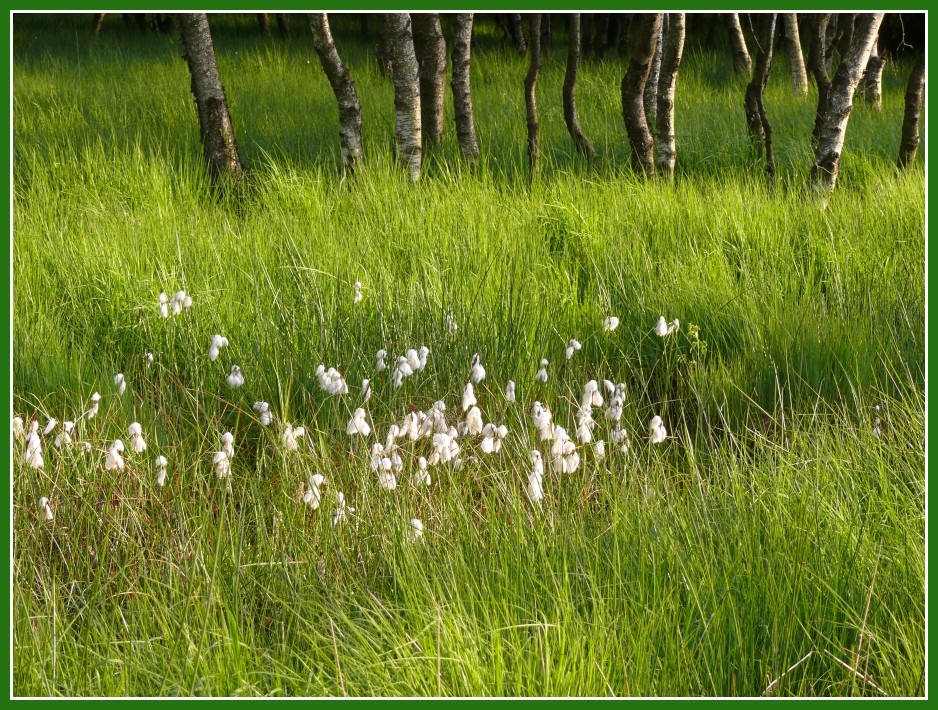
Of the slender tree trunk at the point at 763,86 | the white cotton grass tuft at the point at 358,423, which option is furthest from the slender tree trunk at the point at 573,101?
the white cotton grass tuft at the point at 358,423

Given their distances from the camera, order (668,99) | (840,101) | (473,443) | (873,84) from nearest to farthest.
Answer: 1. (473,443)
2. (840,101)
3. (668,99)
4. (873,84)

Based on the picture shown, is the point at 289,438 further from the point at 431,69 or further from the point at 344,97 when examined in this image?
the point at 431,69

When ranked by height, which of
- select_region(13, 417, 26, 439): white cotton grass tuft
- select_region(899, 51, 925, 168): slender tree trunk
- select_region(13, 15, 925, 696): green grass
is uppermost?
select_region(899, 51, 925, 168): slender tree trunk

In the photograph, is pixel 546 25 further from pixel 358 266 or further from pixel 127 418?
pixel 127 418

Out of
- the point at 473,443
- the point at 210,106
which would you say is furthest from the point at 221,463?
the point at 210,106

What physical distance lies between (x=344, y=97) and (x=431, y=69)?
2.63ft

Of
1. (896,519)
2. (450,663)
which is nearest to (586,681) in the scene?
(450,663)

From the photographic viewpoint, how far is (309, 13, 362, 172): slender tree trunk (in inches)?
231

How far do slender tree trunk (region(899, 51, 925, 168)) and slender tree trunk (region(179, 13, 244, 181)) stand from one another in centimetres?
423

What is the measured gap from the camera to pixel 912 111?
558cm

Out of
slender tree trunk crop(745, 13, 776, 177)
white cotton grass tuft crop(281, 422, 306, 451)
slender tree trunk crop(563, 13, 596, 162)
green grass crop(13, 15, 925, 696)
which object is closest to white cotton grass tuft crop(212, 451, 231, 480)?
green grass crop(13, 15, 925, 696)

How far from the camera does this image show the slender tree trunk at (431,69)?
6.05 meters

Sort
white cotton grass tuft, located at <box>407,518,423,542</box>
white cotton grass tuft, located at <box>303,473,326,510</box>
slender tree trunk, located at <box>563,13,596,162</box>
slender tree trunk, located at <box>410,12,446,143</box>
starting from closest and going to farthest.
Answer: white cotton grass tuft, located at <box>407,518,423,542</box> → white cotton grass tuft, located at <box>303,473,326,510</box> → slender tree trunk, located at <box>410,12,446,143</box> → slender tree trunk, located at <box>563,13,596,162</box>

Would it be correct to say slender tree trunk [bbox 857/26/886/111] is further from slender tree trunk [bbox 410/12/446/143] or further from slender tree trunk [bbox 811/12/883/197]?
slender tree trunk [bbox 410/12/446/143]
